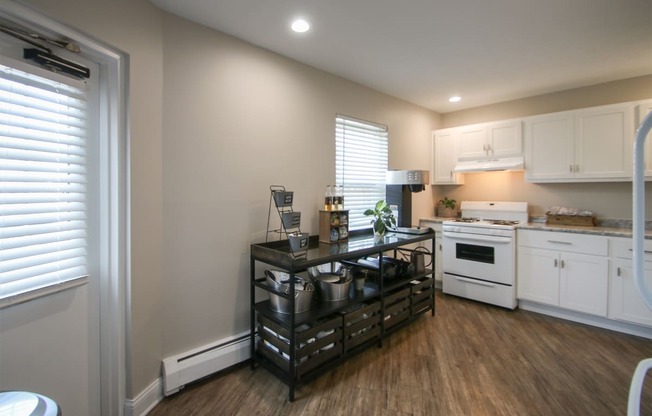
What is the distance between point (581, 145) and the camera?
3152 mm

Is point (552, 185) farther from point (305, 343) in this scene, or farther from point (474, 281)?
point (305, 343)

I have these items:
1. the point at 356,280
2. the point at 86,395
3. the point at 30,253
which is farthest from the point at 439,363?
the point at 30,253

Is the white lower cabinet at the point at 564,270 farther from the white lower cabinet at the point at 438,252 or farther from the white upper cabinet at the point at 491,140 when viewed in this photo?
the white upper cabinet at the point at 491,140

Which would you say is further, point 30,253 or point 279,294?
point 279,294

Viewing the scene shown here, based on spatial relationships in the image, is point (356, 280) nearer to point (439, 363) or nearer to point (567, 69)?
point (439, 363)

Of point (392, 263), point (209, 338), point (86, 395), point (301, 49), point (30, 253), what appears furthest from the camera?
point (392, 263)

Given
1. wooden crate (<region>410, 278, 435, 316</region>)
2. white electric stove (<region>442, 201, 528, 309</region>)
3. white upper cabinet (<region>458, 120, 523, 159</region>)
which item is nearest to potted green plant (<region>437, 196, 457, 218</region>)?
white electric stove (<region>442, 201, 528, 309</region>)

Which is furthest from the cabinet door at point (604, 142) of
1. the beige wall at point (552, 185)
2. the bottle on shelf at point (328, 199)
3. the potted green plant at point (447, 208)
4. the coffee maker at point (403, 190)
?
the bottle on shelf at point (328, 199)

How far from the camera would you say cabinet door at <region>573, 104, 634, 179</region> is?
9.52 feet

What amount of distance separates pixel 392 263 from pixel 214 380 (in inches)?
69.8

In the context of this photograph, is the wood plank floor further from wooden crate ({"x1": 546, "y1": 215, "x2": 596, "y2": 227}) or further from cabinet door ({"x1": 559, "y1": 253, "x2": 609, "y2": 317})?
wooden crate ({"x1": 546, "y1": 215, "x2": 596, "y2": 227})

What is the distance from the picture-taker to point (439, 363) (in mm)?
2281

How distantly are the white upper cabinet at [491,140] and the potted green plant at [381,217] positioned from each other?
5.74ft

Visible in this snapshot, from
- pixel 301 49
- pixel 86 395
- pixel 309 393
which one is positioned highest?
pixel 301 49
